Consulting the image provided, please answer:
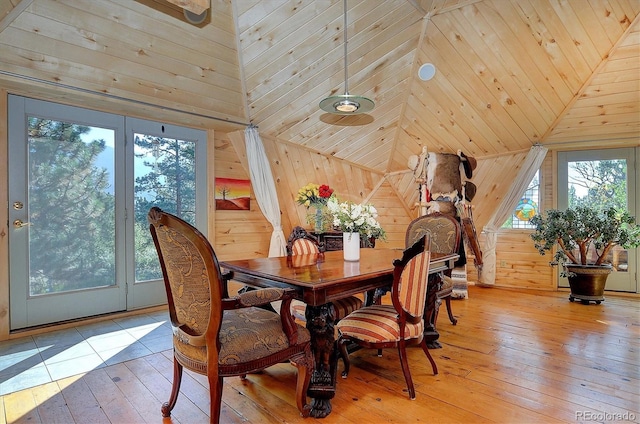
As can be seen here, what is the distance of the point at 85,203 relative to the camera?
344 centimetres

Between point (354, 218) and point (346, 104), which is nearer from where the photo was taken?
point (354, 218)

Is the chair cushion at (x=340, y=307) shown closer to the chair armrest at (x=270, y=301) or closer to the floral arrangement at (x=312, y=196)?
the chair armrest at (x=270, y=301)

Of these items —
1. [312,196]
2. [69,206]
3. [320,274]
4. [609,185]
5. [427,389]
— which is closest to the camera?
[320,274]

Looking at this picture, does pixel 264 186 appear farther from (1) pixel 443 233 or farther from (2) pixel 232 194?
(1) pixel 443 233

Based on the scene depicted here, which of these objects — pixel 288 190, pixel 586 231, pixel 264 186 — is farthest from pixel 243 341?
pixel 586 231

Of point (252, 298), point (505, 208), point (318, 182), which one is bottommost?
point (252, 298)

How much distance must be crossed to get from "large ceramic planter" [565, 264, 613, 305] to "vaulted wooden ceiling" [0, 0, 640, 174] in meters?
1.71

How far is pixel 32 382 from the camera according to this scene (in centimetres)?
228

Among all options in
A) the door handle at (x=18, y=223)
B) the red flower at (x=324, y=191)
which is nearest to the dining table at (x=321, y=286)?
the red flower at (x=324, y=191)

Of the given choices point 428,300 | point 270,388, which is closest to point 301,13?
point 428,300

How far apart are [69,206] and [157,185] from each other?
862mm

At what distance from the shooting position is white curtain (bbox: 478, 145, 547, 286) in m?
4.91

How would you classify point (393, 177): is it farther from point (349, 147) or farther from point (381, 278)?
point (381, 278)

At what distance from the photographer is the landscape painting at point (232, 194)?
4.43 m
